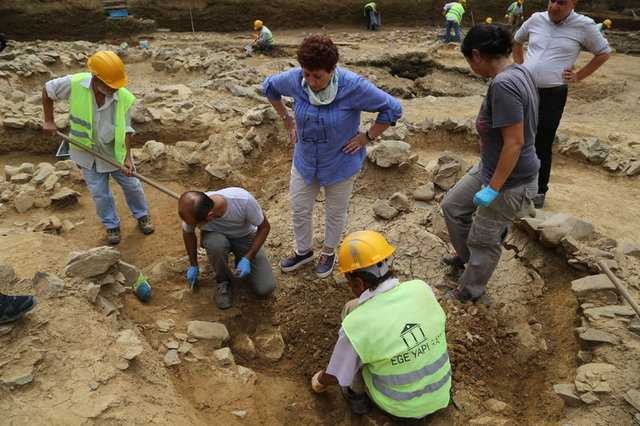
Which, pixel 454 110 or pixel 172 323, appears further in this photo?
pixel 454 110

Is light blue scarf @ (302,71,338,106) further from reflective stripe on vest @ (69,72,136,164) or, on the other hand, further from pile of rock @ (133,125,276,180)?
pile of rock @ (133,125,276,180)

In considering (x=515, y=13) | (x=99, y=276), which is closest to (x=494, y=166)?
(x=99, y=276)

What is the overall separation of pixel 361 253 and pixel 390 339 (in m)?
0.44

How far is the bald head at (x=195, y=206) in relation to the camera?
3023 millimetres

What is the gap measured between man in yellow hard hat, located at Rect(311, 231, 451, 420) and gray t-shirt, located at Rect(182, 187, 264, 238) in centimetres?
119

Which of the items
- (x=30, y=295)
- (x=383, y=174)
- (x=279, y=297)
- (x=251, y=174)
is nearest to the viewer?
(x=30, y=295)

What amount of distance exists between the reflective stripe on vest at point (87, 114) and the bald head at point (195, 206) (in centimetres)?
129

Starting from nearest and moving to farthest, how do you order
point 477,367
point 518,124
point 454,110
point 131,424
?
point 131,424 → point 518,124 → point 477,367 → point 454,110

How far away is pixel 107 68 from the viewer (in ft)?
11.8

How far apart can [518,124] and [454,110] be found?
521 cm

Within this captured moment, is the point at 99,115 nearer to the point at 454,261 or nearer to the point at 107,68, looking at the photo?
the point at 107,68

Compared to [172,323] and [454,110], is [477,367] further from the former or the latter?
[454,110]

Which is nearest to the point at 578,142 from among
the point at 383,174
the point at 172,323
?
the point at 383,174

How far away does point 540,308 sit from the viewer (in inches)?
135
